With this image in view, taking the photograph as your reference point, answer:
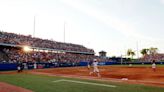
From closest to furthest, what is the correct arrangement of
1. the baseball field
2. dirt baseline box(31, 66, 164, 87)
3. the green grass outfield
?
the green grass outfield
the baseball field
dirt baseline box(31, 66, 164, 87)

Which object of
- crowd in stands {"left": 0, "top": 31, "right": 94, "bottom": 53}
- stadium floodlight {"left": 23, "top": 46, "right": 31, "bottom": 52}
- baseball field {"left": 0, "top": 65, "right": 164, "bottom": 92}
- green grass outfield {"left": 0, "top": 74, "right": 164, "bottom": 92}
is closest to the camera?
green grass outfield {"left": 0, "top": 74, "right": 164, "bottom": 92}

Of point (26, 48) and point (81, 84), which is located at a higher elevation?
point (26, 48)

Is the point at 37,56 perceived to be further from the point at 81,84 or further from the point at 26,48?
the point at 81,84

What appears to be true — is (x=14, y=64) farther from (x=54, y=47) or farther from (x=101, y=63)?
(x=101, y=63)

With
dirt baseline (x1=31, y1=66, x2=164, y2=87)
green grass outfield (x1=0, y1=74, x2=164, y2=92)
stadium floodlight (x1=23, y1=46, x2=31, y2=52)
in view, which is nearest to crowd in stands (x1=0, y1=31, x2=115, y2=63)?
stadium floodlight (x1=23, y1=46, x2=31, y2=52)

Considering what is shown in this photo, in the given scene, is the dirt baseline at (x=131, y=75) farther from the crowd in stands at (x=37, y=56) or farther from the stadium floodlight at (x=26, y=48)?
the stadium floodlight at (x=26, y=48)

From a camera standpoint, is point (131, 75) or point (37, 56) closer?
point (131, 75)


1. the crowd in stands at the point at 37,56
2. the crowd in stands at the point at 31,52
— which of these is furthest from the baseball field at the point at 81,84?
the crowd in stands at the point at 31,52

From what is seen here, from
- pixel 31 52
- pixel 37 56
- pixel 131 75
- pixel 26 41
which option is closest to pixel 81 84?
pixel 131 75

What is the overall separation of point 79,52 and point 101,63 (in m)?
8.12

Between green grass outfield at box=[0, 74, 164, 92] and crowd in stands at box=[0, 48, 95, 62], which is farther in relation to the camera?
crowd in stands at box=[0, 48, 95, 62]

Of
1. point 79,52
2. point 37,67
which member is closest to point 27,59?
point 37,67

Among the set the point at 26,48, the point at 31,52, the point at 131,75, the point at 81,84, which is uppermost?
the point at 26,48

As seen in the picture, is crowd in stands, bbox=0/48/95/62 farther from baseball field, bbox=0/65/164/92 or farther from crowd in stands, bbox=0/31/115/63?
baseball field, bbox=0/65/164/92
